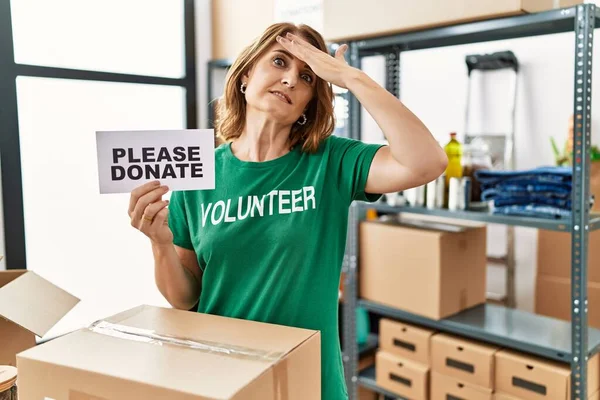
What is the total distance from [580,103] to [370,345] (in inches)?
57.7

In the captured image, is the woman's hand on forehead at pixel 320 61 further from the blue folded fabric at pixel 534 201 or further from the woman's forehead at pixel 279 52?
the blue folded fabric at pixel 534 201

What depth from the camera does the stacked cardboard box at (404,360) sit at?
221cm

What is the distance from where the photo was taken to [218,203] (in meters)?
→ 1.16

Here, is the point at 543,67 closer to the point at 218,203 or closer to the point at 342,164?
the point at 342,164

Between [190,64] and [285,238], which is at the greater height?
[190,64]

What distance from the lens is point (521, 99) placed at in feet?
8.56

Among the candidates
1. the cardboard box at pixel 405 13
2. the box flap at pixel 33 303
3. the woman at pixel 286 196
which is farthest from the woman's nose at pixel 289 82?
the cardboard box at pixel 405 13

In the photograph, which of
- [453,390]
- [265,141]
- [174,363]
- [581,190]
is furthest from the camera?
[453,390]

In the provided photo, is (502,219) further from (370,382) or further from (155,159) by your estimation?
(155,159)

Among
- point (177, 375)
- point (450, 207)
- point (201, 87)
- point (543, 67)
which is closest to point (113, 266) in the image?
point (201, 87)

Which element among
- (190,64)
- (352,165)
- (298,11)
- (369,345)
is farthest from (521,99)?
(352,165)

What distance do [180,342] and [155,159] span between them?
0.35 metres

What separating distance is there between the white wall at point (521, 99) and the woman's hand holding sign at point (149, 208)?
2059 mm

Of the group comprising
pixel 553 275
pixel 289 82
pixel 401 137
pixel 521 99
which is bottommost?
pixel 553 275
